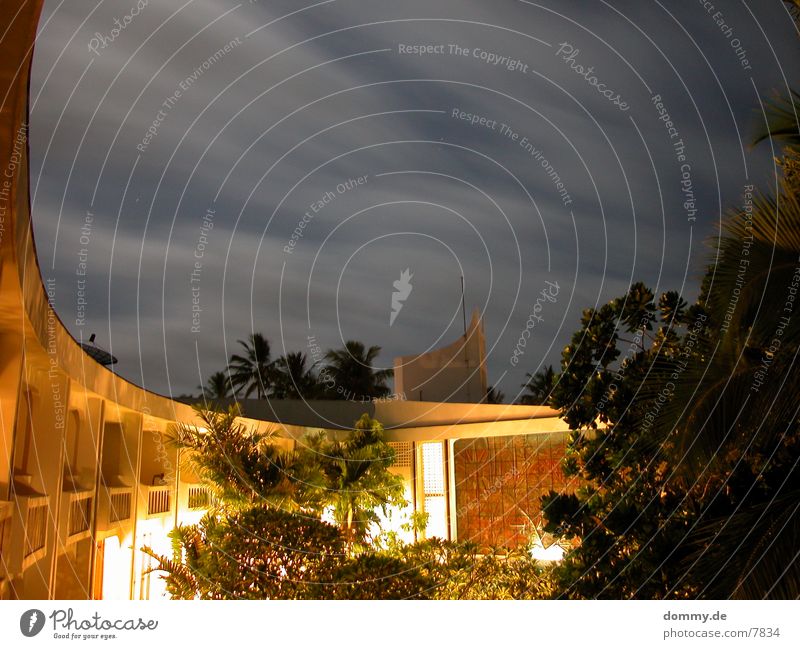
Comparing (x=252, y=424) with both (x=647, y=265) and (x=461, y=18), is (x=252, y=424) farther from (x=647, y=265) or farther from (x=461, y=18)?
(x=461, y=18)

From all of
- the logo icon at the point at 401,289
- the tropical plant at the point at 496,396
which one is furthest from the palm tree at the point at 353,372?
the logo icon at the point at 401,289

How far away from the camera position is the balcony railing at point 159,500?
52.1 feet

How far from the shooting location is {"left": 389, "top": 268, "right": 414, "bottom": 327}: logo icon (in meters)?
18.5

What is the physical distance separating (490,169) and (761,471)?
26.1 ft

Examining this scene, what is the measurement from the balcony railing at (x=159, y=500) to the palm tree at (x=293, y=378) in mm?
23362

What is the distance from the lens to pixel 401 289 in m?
19.0

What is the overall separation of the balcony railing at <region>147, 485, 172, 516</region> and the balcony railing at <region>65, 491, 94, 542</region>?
115 inches

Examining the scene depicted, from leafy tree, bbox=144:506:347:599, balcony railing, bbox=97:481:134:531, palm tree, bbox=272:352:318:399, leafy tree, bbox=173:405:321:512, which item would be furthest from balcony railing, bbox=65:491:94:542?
palm tree, bbox=272:352:318:399
